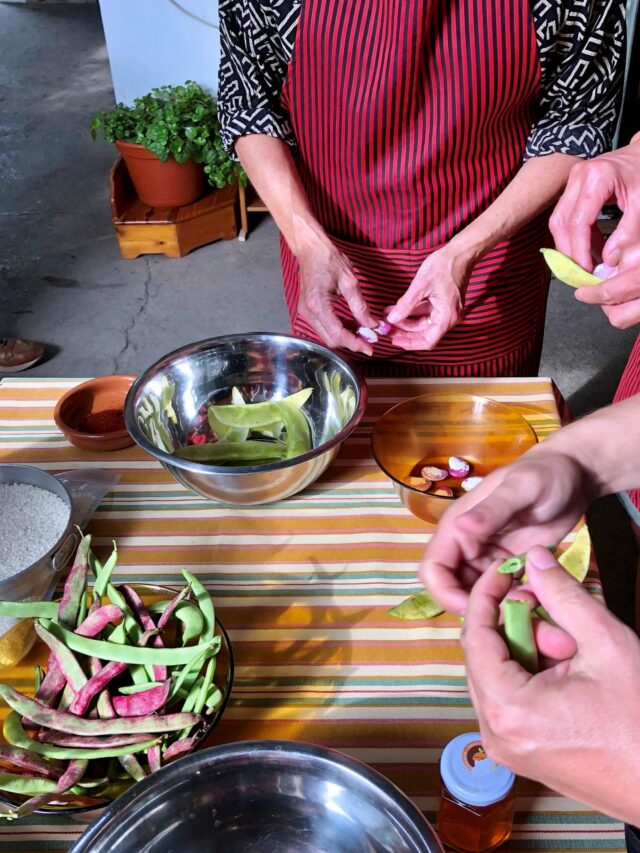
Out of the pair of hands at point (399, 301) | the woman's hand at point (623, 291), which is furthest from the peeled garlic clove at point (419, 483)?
the woman's hand at point (623, 291)

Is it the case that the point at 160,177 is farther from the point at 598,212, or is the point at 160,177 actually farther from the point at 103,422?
the point at 598,212

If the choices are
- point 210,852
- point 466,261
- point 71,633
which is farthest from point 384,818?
point 466,261

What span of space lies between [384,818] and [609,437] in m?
0.50

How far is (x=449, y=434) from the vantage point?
128 centimetres

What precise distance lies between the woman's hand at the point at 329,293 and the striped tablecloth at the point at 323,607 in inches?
6.3

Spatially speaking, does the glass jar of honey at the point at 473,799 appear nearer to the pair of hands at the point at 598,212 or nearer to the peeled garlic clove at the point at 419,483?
the peeled garlic clove at the point at 419,483

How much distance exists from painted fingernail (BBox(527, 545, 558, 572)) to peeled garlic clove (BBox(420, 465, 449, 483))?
A: 510 millimetres

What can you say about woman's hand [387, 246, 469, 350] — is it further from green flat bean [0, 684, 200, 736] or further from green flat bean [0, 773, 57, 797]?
green flat bean [0, 773, 57, 797]

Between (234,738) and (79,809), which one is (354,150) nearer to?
(234,738)

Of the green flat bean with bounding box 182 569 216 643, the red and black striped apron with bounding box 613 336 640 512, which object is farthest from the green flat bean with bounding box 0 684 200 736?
the red and black striped apron with bounding box 613 336 640 512

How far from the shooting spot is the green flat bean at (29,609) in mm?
908

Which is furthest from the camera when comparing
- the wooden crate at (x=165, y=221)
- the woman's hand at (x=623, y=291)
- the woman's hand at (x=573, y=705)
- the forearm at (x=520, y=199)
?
the wooden crate at (x=165, y=221)

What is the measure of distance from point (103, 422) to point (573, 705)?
974 mm

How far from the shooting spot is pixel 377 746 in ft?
2.96
